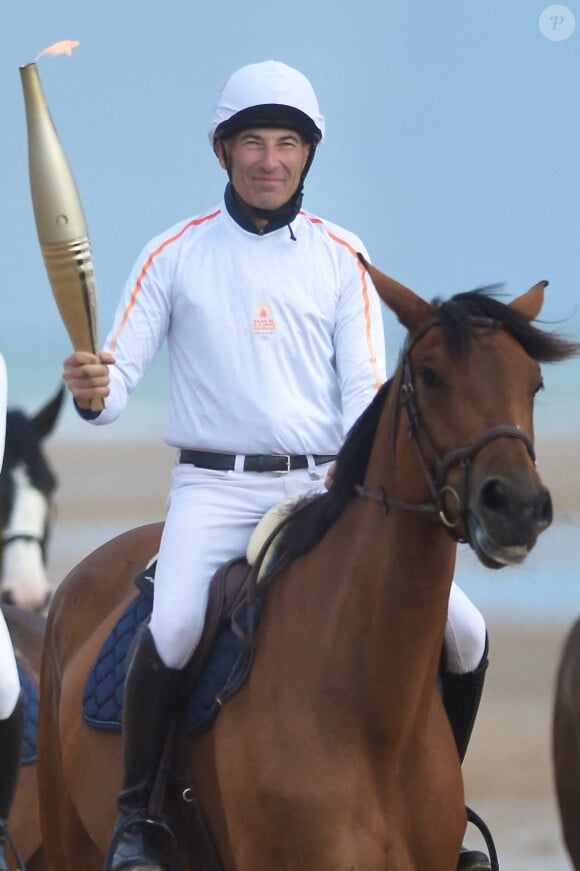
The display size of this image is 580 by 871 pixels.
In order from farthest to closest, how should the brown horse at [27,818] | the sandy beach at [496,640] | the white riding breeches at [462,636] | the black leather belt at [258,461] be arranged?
the sandy beach at [496,640]
the brown horse at [27,818]
the black leather belt at [258,461]
the white riding breeches at [462,636]

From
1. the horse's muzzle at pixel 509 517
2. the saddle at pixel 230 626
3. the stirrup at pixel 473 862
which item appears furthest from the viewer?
the stirrup at pixel 473 862

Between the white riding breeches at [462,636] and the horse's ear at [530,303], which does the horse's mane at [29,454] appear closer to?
the white riding breeches at [462,636]

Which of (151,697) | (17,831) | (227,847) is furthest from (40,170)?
(17,831)

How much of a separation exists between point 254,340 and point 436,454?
0.88 meters

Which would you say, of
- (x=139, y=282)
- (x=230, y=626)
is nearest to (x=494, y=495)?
(x=230, y=626)

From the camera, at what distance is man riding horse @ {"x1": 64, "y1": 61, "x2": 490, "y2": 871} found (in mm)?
4051

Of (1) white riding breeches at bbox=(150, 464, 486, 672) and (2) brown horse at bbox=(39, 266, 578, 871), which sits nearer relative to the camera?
(2) brown horse at bbox=(39, 266, 578, 871)

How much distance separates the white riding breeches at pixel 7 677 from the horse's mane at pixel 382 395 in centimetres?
77

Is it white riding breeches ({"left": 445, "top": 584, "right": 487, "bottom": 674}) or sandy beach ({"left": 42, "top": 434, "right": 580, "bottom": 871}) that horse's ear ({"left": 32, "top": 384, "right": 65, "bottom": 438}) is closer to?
sandy beach ({"left": 42, "top": 434, "right": 580, "bottom": 871})

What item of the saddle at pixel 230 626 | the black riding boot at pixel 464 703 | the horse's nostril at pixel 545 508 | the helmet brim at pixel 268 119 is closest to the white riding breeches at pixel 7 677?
the saddle at pixel 230 626

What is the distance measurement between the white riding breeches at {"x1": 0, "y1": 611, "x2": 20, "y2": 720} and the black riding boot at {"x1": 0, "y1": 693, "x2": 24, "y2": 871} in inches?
1.2

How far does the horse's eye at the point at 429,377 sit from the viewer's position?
3.36m

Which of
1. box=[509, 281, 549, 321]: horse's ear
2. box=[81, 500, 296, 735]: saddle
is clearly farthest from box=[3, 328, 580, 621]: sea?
box=[509, 281, 549, 321]: horse's ear

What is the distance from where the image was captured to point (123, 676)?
4.21m
